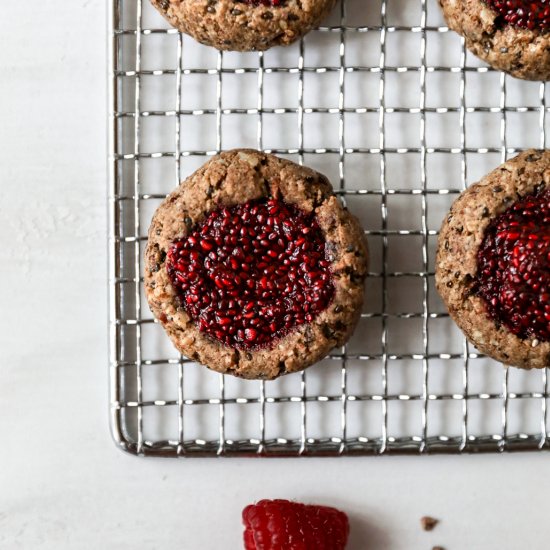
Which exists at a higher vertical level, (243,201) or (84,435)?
(243,201)

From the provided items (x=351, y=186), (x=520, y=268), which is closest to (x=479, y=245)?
(x=520, y=268)

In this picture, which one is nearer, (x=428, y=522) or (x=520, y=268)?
(x=520, y=268)

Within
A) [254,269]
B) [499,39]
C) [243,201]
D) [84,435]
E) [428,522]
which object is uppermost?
[499,39]

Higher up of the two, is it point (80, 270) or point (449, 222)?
point (449, 222)

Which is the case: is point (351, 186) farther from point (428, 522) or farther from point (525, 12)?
point (428, 522)

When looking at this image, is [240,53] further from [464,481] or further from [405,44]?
[464,481]

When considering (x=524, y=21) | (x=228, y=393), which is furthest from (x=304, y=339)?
(x=524, y=21)

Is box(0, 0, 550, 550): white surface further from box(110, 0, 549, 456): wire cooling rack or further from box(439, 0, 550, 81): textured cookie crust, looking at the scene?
box(439, 0, 550, 81): textured cookie crust

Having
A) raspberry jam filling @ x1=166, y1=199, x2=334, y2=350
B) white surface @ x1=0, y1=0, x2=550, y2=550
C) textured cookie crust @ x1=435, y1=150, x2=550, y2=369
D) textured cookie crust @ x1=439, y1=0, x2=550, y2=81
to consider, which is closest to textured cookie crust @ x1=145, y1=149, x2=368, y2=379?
raspberry jam filling @ x1=166, y1=199, x2=334, y2=350
